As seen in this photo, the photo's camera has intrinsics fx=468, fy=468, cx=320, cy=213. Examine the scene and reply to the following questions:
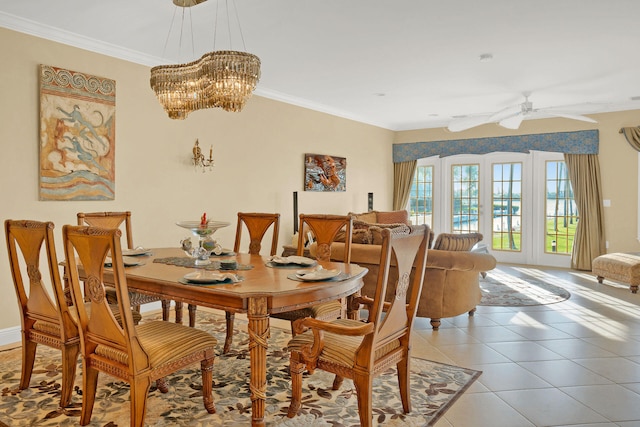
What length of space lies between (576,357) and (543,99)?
14.2 ft

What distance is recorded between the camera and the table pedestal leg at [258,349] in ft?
7.14

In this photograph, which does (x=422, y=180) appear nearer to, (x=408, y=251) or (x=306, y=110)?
(x=306, y=110)

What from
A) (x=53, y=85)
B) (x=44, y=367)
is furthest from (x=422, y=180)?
(x=44, y=367)

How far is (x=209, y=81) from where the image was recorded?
10.1ft

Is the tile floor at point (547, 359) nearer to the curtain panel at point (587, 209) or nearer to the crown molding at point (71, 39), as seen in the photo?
the curtain panel at point (587, 209)

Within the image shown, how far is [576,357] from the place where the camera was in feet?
11.6

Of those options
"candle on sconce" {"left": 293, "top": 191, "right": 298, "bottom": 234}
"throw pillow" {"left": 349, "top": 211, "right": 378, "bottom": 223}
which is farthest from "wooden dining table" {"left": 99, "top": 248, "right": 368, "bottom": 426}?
"throw pillow" {"left": 349, "top": 211, "right": 378, "bottom": 223}

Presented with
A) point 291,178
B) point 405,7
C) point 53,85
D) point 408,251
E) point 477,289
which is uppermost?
point 405,7

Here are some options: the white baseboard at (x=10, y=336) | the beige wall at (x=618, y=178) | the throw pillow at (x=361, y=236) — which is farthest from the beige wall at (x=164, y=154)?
the beige wall at (x=618, y=178)

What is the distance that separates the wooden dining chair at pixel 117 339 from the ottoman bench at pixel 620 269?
555 centimetres

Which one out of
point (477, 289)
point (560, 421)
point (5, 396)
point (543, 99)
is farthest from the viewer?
point (543, 99)

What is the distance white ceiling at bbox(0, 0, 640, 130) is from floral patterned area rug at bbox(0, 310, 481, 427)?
8.60 ft

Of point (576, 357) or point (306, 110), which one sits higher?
point (306, 110)

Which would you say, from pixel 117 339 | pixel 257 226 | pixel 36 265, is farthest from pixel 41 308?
pixel 257 226
